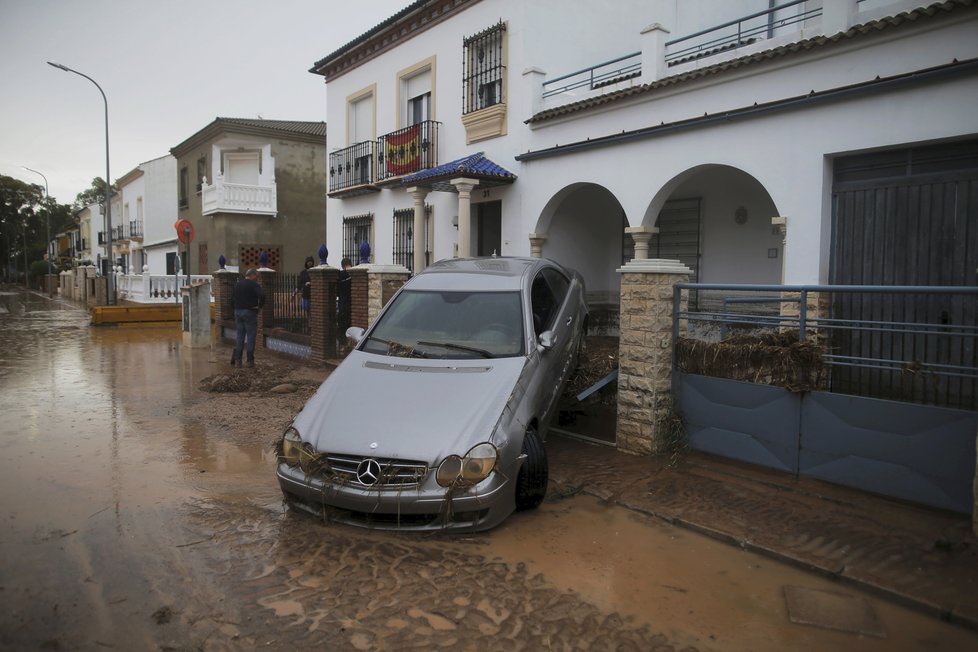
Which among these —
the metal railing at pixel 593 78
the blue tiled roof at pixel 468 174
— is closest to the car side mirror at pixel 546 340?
the blue tiled roof at pixel 468 174

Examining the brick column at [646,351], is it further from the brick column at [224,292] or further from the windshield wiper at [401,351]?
the brick column at [224,292]

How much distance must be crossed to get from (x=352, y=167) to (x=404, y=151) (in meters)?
2.86

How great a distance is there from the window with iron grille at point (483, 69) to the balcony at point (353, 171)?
12.5 ft

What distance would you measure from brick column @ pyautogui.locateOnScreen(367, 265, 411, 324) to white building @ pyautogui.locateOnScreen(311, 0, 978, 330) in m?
3.23

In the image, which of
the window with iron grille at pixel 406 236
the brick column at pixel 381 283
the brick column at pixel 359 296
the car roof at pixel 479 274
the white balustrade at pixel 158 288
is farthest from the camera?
the white balustrade at pixel 158 288

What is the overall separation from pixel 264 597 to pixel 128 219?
48.1m

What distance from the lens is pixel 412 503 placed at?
167 inches

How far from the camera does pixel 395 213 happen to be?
1697cm

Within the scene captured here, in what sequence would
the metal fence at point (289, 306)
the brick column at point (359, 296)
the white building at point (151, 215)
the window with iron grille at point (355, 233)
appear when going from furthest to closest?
the white building at point (151, 215) → the window with iron grille at point (355, 233) → the metal fence at point (289, 306) → the brick column at point (359, 296)

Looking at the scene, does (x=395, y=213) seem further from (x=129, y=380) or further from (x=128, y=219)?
(x=128, y=219)

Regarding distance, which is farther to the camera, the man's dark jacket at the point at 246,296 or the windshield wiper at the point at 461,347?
the man's dark jacket at the point at 246,296

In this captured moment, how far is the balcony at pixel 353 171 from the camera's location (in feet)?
58.1

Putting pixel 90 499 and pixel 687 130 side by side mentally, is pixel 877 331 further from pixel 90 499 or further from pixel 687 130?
pixel 90 499

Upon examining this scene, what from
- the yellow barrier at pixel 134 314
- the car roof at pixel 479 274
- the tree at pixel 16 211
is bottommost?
the yellow barrier at pixel 134 314
